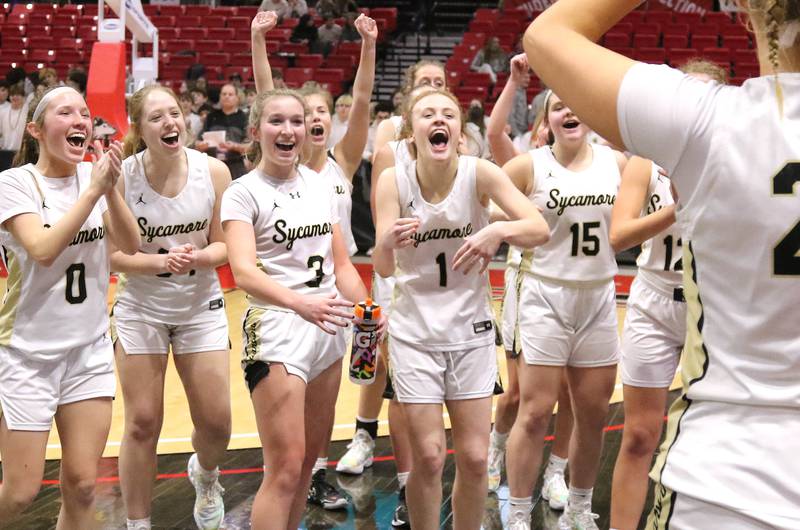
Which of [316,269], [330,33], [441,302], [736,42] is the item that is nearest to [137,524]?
[316,269]

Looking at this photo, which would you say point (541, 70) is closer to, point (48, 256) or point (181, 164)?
point (48, 256)

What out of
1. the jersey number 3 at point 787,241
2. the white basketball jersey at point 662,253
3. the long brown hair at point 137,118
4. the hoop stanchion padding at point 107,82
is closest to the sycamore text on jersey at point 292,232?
the long brown hair at point 137,118

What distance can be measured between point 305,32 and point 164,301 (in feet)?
44.3

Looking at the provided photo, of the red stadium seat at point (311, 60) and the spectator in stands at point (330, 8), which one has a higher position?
the spectator in stands at point (330, 8)

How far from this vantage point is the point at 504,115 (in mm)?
5008

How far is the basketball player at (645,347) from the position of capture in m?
4.32

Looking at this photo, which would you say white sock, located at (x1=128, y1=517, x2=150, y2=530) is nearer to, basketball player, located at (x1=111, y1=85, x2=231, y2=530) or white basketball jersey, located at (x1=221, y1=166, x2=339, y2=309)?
basketball player, located at (x1=111, y1=85, x2=231, y2=530)

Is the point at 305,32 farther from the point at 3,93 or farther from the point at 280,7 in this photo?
the point at 3,93

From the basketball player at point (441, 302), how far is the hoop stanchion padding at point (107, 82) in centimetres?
341

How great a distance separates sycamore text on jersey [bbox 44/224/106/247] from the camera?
4.04m

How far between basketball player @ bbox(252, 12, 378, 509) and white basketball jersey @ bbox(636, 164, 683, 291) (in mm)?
1460

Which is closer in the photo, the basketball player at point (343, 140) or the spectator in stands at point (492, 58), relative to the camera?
the basketball player at point (343, 140)

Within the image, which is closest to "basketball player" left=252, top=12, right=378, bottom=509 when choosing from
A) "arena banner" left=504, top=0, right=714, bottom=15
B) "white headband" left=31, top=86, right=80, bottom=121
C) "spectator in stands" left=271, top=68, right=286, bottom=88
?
"spectator in stands" left=271, top=68, right=286, bottom=88

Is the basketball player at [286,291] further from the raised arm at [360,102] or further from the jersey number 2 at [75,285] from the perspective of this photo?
the raised arm at [360,102]
